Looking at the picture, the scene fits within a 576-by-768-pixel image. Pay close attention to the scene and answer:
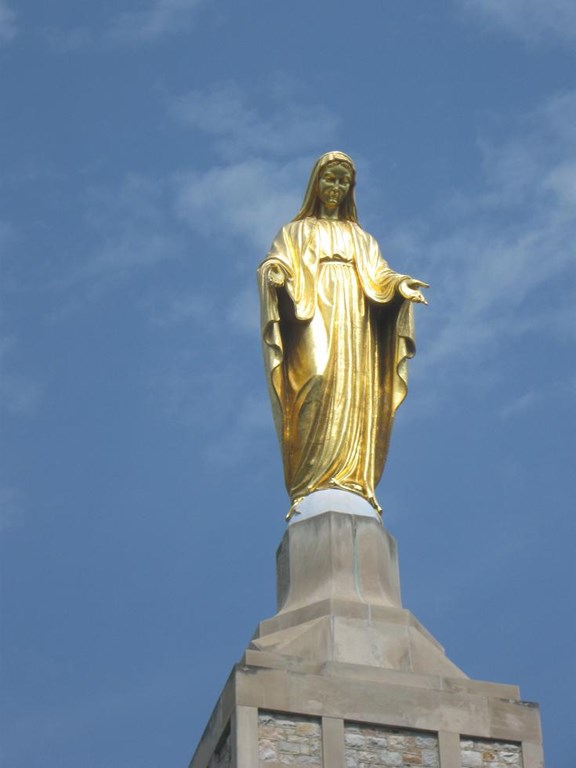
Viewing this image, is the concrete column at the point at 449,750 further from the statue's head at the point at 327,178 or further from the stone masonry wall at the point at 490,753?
the statue's head at the point at 327,178

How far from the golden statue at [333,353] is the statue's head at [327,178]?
690 mm

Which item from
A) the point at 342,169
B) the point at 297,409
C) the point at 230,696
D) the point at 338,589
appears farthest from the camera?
the point at 342,169

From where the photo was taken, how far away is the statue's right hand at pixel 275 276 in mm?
20281

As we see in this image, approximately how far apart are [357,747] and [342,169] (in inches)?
276

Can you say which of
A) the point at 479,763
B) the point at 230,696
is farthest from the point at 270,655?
the point at 479,763

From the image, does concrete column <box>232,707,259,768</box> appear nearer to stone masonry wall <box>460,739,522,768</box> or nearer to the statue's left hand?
stone masonry wall <box>460,739,522,768</box>

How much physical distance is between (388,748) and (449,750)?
0.55 m

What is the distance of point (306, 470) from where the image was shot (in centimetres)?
1998

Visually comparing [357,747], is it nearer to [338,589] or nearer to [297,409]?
[338,589]

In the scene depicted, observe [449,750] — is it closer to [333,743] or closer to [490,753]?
[490,753]

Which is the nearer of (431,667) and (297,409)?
(431,667)

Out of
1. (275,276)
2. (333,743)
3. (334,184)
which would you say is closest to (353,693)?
(333,743)

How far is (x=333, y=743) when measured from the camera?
1733cm

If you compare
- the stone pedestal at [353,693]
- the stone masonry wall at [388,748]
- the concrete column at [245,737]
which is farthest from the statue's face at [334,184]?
the concrete column at [245,737]
